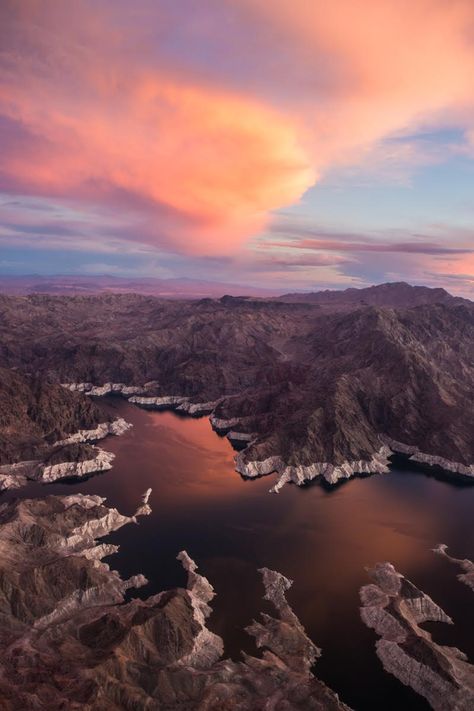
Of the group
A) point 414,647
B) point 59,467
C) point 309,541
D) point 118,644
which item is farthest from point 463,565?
point 59,467

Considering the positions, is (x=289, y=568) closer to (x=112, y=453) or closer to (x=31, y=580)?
(x=31, y=580)

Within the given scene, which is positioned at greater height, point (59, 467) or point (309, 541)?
point (59, 467)

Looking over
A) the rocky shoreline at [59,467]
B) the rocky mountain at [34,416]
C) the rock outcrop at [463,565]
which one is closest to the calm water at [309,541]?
the rock outcrop at [463,565]

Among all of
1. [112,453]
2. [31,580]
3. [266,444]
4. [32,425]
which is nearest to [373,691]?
[31,580]

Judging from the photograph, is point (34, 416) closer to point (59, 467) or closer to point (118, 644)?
point (59, 467)

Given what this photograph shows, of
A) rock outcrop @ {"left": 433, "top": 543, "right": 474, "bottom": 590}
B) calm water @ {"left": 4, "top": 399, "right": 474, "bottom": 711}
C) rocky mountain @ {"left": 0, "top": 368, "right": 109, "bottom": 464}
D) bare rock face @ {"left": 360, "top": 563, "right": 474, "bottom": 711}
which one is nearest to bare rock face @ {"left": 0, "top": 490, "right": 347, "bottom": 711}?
calm water @ {"left": 4, "top": 399, "right": 474, "bottom": 711}

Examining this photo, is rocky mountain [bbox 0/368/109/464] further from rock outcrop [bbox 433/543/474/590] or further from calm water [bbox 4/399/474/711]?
rock outcrop [bbox 433/543/474/590]
